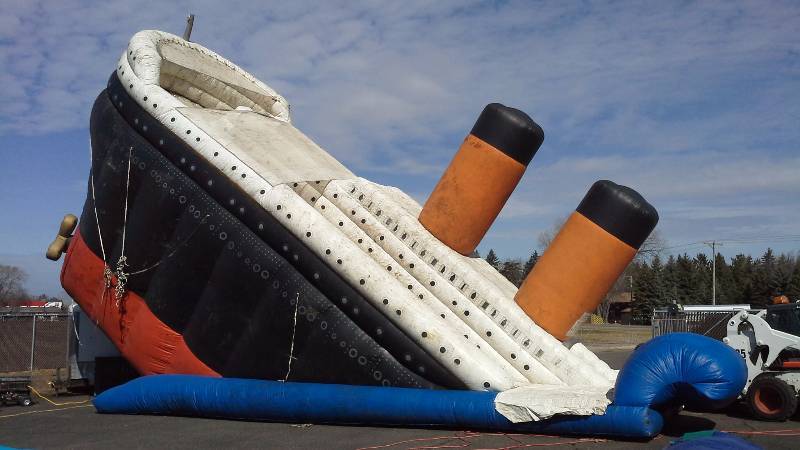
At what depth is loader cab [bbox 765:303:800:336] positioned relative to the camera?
8.86m

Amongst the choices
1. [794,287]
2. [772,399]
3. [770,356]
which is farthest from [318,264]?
[794,287]

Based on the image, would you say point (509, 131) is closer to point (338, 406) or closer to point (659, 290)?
point (338, 406)

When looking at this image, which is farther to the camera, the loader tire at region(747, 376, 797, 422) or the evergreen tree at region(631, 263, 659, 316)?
the evergreen tree at region(631, 263, 659, 316)

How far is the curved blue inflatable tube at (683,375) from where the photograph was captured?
18.8 feet

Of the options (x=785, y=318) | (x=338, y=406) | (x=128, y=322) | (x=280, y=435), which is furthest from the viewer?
(x=785, y=318)

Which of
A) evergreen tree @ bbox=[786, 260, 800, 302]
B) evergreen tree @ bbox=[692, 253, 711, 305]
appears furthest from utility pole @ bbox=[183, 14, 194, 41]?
evergreen tree @ bbox=[692, 253, 711, 305]

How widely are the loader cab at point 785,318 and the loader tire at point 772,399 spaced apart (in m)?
1.09

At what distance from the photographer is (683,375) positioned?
5812 mm

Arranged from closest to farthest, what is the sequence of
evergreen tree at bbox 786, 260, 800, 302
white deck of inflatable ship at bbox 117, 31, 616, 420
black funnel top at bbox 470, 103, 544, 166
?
1. white deck of inflatable ship at bbox 117, 31, 616, 420
2. black funnel top at bbox 470, 103, 544, 166
3. evergreen tree at bbox 786, 260, 800, 302

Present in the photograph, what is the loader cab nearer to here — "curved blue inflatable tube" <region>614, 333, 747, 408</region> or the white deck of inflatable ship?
the white deck of inflatable ship

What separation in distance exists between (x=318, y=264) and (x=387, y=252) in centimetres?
92

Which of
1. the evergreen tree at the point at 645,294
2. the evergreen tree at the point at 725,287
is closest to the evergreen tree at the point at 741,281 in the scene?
the evergreen tree at the point at 725,287

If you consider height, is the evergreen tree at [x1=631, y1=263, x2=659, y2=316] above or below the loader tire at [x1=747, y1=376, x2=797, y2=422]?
below

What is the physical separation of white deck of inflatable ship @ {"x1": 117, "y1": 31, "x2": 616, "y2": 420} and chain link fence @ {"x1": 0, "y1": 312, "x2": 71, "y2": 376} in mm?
4860
